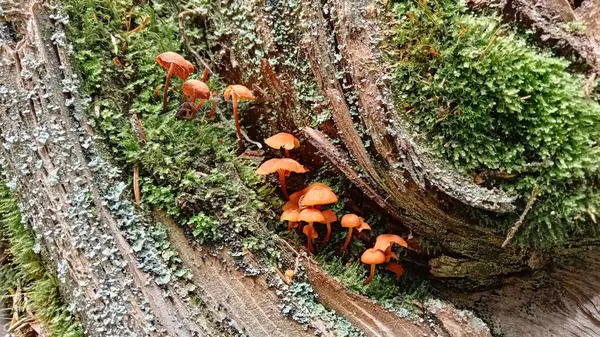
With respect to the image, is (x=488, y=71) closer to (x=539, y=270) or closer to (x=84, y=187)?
(x=539, y=270)

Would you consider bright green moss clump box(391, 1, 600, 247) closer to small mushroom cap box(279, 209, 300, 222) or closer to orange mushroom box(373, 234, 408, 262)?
orange mushroom box(373, 234, 408, 262)

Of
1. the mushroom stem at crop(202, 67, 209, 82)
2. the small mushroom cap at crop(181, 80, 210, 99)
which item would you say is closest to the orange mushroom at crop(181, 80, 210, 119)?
the small mushroom cap at crop(181, 80, 210, 99)

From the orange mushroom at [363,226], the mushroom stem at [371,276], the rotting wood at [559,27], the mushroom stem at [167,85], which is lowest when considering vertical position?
the mushroom stem at [371,276]

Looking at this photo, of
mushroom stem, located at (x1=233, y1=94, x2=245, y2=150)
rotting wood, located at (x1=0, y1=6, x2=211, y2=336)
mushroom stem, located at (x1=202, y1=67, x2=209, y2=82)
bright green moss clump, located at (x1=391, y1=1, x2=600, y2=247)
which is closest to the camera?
bright green moss clump, located at (x1=391, y1=1, x2=600, y2=247)

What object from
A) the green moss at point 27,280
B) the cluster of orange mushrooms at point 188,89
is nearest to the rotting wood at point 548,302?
the cluster of orange mushrooms at point 188,89

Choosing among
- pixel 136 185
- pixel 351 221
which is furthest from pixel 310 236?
pixel 136 185

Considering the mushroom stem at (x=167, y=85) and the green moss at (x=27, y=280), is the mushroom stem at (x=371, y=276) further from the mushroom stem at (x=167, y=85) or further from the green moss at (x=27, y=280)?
the green moss at (x=27, y=280)

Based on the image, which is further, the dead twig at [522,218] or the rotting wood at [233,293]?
the rotting wood at [233,293]

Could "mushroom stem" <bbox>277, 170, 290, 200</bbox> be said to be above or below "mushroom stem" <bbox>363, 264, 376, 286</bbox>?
above

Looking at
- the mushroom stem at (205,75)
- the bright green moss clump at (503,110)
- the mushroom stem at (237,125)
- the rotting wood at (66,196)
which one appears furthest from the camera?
the mushroom stem at (205,75)
